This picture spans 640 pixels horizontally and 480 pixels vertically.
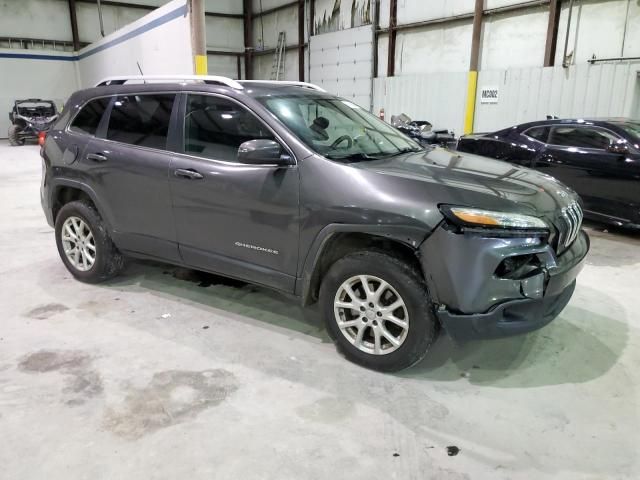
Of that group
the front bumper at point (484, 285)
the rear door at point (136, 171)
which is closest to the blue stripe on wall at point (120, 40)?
the rear door at point (136, 171)

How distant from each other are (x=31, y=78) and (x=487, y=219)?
74.0ft

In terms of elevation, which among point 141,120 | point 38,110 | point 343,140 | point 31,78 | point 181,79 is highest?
point 31,78

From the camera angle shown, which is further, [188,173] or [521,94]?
[521,94]

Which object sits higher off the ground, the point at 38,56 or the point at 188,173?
the point at 38,56

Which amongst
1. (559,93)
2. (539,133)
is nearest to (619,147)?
(539,133)

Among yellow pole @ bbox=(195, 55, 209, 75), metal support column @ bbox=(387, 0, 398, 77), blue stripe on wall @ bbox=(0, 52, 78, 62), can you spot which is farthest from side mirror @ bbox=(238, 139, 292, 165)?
blue stripe on wall @ bbox=(0, 52, 78, 62)

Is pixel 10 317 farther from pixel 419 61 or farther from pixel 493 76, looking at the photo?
pixel 419 61

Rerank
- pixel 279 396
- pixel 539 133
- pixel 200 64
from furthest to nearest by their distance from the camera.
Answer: pixel 200 64 → pixel 539 133 → pixel 279 396

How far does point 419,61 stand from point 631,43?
5.48 metres

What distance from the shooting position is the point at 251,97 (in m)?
3.17

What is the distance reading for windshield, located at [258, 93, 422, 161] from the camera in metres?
3.02

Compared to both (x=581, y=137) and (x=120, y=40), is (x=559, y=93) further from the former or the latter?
(x=120, y=40)

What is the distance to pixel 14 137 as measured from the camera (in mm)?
17484

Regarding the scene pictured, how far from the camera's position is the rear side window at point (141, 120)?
3.50 m
